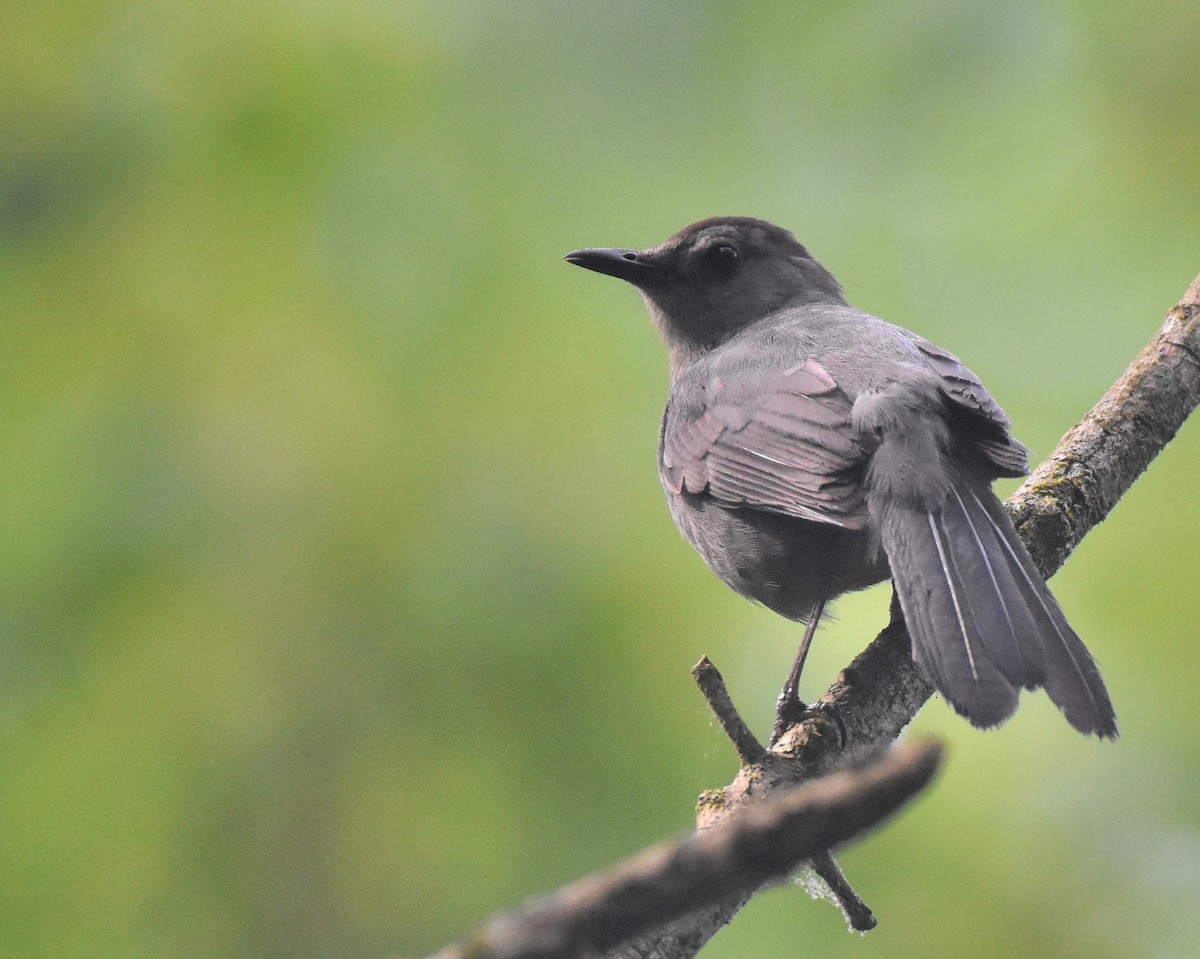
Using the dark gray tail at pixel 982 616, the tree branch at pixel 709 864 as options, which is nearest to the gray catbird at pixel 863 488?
the dark gray tail at pixel 982 616

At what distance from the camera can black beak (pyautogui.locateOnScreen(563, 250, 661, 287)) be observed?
4941 mm

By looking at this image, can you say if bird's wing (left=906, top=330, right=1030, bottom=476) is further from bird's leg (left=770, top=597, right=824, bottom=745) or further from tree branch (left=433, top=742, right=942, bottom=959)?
tree branch (left=433, top=742, right=942, bottom=959)

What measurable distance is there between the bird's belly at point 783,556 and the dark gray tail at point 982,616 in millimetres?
288

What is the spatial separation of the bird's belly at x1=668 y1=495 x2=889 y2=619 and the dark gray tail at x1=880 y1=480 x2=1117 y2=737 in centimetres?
29

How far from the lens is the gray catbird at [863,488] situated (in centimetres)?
264

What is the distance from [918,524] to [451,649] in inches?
95.0

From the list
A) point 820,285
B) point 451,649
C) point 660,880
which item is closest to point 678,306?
point 820,285

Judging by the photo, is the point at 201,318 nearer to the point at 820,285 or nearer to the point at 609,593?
the point at 609,593

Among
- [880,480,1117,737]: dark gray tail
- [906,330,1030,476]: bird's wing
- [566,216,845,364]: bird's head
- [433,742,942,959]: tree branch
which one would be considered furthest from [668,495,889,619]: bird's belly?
[433,742,942,959]: tree branch

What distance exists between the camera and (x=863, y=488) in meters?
3.25

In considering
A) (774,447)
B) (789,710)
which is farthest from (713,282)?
(789,710)

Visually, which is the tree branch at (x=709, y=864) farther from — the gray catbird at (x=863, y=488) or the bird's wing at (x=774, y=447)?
the bird's wing at (x=774, y=447)

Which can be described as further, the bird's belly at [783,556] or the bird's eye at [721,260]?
the bird's eye at [721,260]

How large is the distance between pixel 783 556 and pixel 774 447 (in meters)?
0.33
